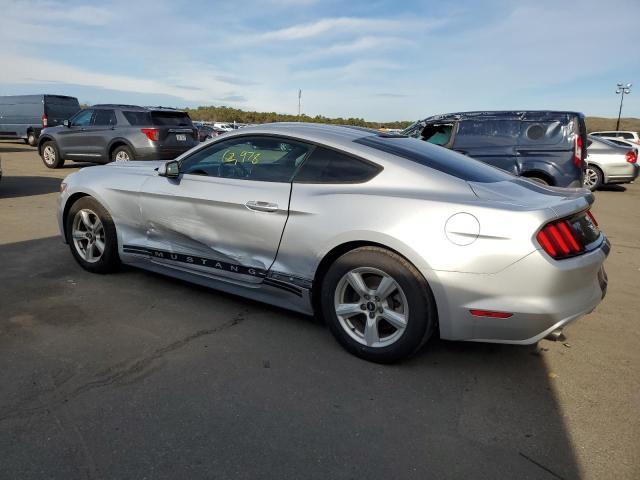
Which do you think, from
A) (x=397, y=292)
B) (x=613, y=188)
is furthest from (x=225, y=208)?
(x=613, y=188)

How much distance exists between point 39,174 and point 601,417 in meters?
12.8

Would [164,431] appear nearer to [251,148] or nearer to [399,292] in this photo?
[399,292]

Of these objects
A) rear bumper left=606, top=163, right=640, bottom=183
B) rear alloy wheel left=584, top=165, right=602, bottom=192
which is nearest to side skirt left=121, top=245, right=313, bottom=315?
rear alloy wheel left=584, top=165, right=602, bottom=192

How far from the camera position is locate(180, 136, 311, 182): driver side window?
3676mm

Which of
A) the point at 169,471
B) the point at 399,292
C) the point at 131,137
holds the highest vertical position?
the point at 131,137

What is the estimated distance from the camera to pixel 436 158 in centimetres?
357

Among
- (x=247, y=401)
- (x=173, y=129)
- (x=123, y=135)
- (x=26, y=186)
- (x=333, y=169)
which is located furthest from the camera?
(x=173, y=129)

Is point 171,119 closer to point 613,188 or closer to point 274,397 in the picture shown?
point 274,397

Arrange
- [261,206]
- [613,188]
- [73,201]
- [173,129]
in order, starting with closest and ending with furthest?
[261,206] → [73,201] → [173,129] → [613,188]

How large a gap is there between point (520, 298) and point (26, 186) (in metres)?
10.1

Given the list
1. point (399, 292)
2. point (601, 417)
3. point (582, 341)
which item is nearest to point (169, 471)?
point (399, 292)

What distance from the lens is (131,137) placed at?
39.7ft

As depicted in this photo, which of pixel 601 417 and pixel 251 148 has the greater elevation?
pixel 251 148

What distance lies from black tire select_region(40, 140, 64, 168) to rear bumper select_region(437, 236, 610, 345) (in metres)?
13.2
